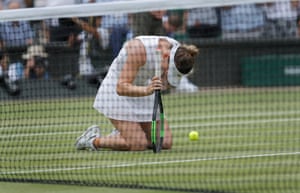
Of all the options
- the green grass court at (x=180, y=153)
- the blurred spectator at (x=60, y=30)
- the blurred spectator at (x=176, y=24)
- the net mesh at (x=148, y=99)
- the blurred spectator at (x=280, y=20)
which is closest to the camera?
the green grass court at (x=180, y=153)

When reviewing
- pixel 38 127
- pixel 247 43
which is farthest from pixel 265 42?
pixel 38 127

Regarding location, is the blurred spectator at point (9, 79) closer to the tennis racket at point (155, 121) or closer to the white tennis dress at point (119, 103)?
the white tennis dress at point (119, 103)

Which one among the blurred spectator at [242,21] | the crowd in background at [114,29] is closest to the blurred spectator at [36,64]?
the crowd in background at [114,29]

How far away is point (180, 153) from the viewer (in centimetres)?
761

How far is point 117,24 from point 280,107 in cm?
340

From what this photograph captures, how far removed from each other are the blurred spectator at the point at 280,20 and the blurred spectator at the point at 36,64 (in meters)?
4.65

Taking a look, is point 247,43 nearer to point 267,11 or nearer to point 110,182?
point 267,11

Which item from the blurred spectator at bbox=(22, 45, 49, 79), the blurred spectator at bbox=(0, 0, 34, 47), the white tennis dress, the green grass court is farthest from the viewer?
the blurred spectator at bbox=(22, 45, 49, 79)

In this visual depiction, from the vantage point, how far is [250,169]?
6.52 metres

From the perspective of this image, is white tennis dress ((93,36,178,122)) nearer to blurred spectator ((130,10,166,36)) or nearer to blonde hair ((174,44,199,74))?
blonde hair ((174,44,199,74))

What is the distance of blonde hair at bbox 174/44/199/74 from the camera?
6.56 metres

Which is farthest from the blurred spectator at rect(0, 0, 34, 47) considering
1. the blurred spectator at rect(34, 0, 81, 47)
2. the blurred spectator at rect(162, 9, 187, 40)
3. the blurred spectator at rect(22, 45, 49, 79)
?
the blurred spectator at rect(162, 9, 187, 40)

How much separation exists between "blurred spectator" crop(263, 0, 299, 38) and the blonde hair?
25.2ft

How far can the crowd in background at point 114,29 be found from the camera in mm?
9013
